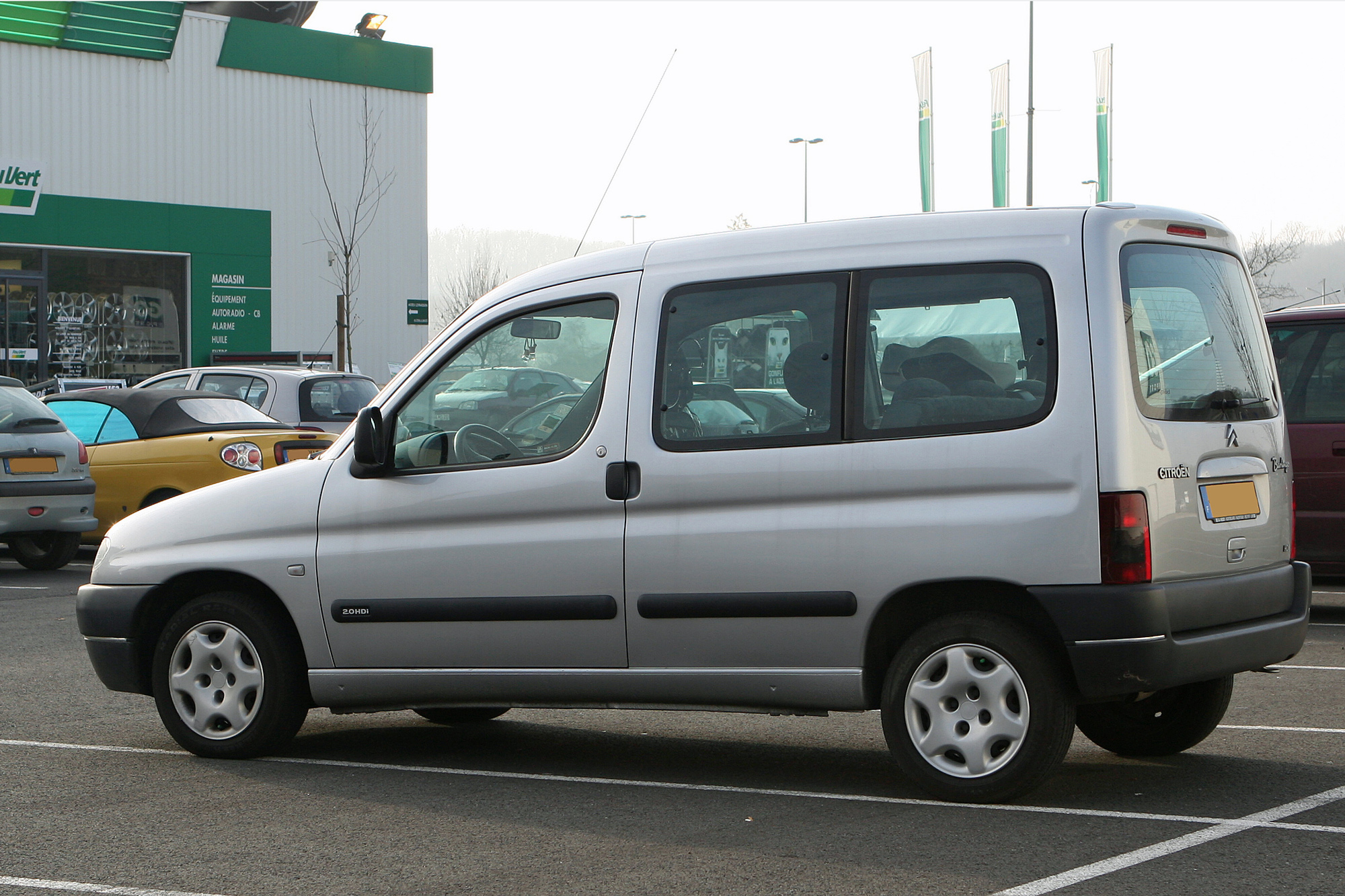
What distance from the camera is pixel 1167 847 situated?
457cm

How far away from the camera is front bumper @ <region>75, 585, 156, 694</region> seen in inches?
252

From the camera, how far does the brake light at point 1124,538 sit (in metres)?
4.84

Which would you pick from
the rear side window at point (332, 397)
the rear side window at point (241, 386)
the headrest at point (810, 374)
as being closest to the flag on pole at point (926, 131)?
the rear side window at point (332, 397)

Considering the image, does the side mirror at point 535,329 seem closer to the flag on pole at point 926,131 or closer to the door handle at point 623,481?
the door handle at point 623,481

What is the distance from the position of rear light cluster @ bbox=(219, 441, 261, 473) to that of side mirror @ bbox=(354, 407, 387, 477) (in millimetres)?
7271

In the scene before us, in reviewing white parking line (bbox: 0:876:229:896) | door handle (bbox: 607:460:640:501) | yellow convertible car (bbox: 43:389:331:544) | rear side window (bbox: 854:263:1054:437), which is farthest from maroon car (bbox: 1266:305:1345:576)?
yellow convertible car (bbox: 43:389:331:544)

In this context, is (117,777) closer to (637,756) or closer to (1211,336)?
(637,756)

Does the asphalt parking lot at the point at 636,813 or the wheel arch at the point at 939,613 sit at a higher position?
the wheel arch at the point at 939,613

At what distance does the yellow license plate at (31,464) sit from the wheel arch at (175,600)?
669cm

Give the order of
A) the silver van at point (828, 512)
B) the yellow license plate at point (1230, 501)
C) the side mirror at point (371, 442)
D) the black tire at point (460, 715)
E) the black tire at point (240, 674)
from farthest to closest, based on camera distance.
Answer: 1. the black tire at point (460, 715)
2. the black tire at point (240, 674)
3. the side mirror at point (371, 442)
4. the yellow license plate at point (1230, 501)
5. the silver van at point (828, 512)

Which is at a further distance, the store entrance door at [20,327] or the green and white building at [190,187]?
the green and white building at [190,187]

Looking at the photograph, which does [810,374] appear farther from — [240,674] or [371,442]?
[240,674]

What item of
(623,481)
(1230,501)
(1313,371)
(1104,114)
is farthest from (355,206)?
(1230,501)

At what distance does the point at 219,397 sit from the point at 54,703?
6.78 m
